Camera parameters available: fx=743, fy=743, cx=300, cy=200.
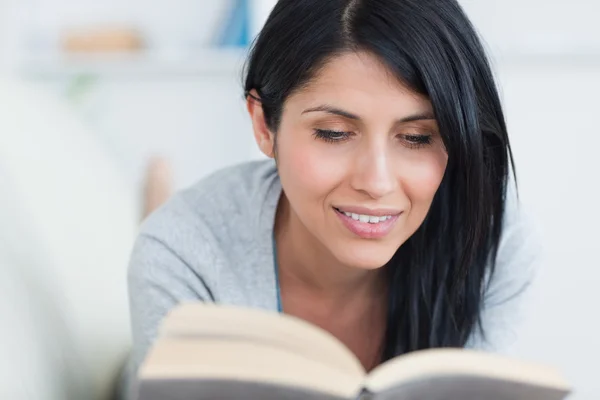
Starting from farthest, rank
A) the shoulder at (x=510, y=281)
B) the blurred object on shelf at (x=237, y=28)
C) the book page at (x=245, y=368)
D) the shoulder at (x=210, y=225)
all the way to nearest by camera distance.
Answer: the blurred object on shelf at (x=237, y=28)
the shoulder at (x=510, y=281)
the shoulder at (x=210, y=225)
the book page at (x=245, y=368)

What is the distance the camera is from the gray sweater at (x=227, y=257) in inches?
44.9

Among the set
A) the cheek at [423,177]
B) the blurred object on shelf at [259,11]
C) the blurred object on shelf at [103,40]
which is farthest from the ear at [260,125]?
the blurred object on shelf at [103,40]

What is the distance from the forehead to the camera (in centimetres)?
95

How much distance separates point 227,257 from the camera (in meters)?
1.20

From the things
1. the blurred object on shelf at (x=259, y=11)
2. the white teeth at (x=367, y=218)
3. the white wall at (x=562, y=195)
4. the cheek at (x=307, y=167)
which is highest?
the blurred object on shelf at (x=259, y=11)

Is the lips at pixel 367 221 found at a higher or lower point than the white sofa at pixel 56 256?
higher

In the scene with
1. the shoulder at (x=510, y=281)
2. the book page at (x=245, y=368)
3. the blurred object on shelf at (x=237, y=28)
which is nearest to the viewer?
the book page at (x=245, y=368)

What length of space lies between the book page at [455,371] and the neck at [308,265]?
22.3 inches

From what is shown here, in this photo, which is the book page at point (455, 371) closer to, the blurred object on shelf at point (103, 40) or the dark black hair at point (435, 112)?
the dark black hair at point (435, 112)

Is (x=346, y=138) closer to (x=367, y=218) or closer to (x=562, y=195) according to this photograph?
(x=367, y=218)

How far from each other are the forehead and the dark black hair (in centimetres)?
1

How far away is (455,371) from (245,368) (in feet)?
0.62

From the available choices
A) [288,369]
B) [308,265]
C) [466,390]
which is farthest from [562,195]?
[288,369]

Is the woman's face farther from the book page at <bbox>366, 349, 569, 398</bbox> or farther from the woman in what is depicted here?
the book page at <bbox>366, 349, 569, 398</bbox>
